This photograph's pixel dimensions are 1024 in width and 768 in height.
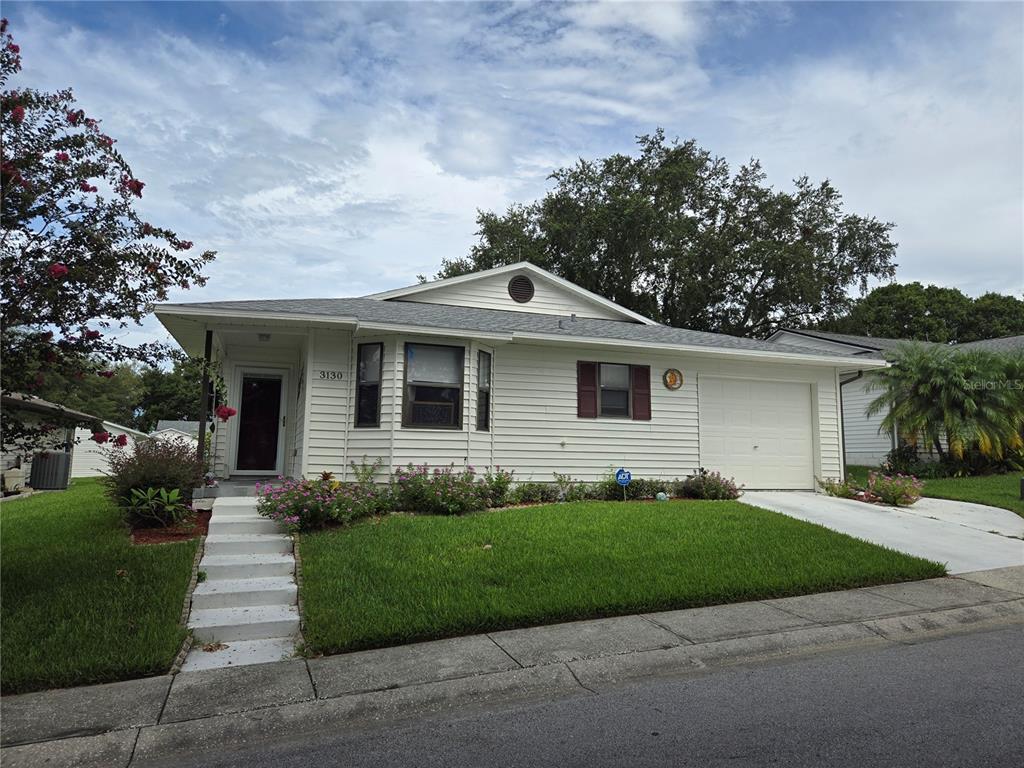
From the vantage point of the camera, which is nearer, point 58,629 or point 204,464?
point 58,629

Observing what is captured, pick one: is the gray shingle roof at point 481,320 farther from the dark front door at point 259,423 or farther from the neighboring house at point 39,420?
the neighboring house at point 39,420

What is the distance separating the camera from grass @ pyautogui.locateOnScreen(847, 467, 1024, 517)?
36.8 ft

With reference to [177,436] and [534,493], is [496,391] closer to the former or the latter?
[534,493]

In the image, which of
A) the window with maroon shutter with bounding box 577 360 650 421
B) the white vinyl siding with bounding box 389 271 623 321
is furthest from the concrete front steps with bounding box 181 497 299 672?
the white vinyl siding with bounding box 389 271 623 321

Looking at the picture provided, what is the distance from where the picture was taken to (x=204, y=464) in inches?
347

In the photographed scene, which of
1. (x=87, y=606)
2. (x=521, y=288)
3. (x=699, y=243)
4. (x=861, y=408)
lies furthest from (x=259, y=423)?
(x=699, y=243)

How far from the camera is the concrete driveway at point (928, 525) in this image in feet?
25.2

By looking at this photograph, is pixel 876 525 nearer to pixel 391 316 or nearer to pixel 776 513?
pixel 776 513

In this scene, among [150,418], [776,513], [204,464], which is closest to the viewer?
[204,464]

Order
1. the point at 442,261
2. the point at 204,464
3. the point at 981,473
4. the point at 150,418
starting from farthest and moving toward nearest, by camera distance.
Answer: the point at 150,418 < the point at 442,261 < the point at 981,473 < the point at 204,464

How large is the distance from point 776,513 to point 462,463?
468 centimetres

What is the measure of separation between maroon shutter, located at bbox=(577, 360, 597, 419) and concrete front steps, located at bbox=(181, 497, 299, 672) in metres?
5.50

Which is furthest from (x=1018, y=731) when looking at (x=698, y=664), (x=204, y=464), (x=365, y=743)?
(x=204, y=464)

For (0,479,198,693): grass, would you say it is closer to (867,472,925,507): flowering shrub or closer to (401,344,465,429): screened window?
(401,344,465,429): screened window
